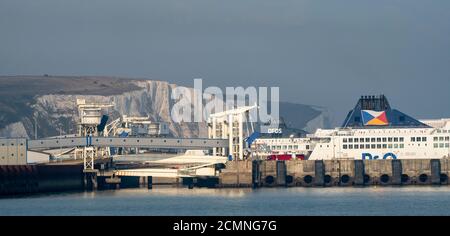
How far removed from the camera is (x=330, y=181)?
110m

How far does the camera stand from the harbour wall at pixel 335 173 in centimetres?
10781

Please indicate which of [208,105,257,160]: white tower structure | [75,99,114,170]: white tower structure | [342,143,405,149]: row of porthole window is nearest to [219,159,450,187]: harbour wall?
[208,105,257,160]: white tower structure

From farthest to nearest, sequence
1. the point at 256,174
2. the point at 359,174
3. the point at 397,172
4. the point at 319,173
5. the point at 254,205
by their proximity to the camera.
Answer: the point at 319,173, the point at 256,174, the point at 359,174, the point at 397,172, the point at 254,205

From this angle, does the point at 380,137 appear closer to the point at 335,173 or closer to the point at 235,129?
the point at 335,173

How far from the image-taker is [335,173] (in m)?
110

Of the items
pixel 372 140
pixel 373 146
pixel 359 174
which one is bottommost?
pixel 359 174

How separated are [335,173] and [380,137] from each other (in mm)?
6893

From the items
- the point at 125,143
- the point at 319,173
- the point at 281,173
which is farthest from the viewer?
the point at 125,143

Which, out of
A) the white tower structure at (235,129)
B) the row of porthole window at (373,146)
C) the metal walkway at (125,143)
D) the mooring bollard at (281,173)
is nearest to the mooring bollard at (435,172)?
the row of porthole window at (373,146)

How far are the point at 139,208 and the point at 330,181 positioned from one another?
4457 cm

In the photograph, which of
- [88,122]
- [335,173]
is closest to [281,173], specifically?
[335,173]

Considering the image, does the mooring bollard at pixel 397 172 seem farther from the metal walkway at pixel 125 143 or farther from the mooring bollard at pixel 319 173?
the metal walkway at pixel 125 143

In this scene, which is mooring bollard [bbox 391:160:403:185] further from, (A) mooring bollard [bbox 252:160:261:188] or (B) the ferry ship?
(A) mooring bollard [bbox 252:160:261:188]
